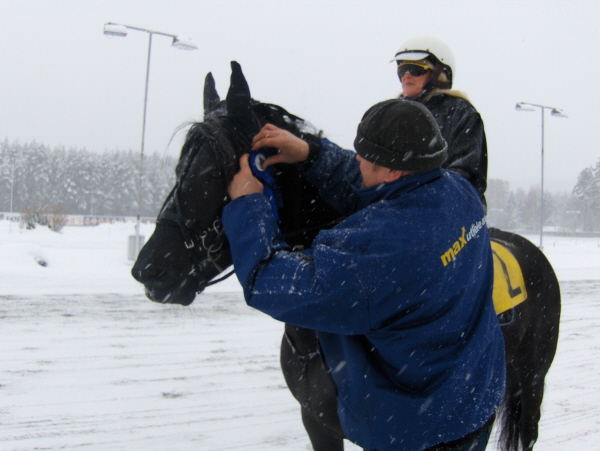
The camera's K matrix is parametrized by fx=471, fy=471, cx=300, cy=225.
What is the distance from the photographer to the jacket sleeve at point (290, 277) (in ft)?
4.38

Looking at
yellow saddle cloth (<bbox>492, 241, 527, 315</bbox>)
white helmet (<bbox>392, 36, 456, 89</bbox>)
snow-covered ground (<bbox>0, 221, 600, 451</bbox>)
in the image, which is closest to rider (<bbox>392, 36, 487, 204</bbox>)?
white helmet (<bbox>392, 36, 456, 89</bbox>)

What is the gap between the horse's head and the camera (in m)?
1.64

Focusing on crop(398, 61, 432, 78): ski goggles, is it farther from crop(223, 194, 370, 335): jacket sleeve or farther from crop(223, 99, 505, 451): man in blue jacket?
crop(223, 194, 370, 335): jacket sleeve

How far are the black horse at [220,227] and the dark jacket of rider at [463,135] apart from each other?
28.9 inches

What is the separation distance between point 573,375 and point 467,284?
463 cm

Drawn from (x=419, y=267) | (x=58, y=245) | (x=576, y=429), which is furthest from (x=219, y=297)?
(x=58, y=245)

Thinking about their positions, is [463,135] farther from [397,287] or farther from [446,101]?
[397,287]

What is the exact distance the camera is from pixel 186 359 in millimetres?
5172

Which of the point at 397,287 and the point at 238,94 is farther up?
the point at 238,94

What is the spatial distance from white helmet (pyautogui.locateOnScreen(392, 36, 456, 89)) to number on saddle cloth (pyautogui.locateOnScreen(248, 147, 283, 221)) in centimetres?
134

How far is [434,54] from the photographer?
266cm

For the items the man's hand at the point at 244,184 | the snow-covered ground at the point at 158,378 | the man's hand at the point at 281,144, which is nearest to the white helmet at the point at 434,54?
the man's hand at the point at 281,144

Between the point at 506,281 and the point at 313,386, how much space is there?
1.20m

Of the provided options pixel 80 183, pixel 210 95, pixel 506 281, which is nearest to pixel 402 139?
pixel 210 95
